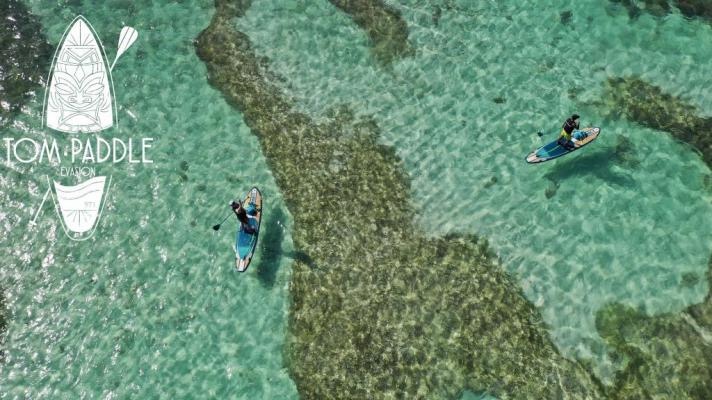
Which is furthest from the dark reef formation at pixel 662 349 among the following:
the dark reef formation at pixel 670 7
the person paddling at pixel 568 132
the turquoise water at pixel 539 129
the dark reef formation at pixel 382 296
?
the dark reef formation at pixel 670 7

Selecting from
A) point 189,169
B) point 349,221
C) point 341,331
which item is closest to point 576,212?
point 349,221

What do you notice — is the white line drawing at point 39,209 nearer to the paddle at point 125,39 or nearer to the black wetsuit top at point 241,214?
the paddle at point 125,39

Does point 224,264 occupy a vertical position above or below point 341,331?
above

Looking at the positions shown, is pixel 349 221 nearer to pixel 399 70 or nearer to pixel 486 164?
pixel 486 164

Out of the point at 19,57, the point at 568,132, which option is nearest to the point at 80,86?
the point at 19,57

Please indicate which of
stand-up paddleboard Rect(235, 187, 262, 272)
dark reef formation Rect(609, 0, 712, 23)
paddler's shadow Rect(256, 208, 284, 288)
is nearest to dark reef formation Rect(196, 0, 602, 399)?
paddler's shadow Rect(256, 208, 284, 288)

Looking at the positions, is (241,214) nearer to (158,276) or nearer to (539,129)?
(158,276)
